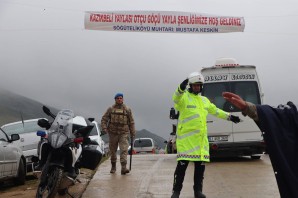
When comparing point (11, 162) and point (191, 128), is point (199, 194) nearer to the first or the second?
point (191, 128)

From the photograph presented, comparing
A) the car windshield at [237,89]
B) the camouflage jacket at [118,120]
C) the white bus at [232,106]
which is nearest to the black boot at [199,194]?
the camouflage jacket at [118,120]

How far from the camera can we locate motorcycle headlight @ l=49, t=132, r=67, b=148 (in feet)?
23.2

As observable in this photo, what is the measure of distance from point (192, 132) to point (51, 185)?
87.4 inches

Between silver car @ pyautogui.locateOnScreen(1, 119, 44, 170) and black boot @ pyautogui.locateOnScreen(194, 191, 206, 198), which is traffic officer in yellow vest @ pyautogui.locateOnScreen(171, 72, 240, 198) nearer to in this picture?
black boot @ pyautogui.locateOnScreen(194, 191, 206, 198)

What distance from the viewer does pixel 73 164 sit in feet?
24.5

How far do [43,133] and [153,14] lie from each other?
31.8 ft

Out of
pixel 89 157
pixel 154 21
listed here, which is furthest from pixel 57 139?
pixel 154 21

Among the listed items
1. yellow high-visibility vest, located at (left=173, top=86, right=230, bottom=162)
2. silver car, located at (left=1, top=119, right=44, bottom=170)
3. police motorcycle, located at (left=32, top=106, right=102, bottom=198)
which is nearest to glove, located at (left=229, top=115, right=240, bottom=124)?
yellow high-visibility vest, located at (left=173, top=86, right=230, bottom=162)

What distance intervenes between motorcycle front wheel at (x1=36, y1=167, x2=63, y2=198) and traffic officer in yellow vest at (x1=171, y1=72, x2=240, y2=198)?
1.70m

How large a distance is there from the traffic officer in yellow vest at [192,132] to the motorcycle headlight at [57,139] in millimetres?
1725

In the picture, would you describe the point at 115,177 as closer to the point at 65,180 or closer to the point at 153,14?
the point at 65,180

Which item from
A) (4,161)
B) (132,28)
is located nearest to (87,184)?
(4,161)

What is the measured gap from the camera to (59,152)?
7211 millimetres

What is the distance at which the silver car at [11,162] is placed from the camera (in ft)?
33.5
